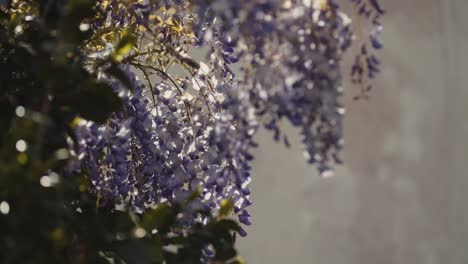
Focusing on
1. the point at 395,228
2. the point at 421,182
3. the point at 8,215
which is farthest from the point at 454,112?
the point at 8,215

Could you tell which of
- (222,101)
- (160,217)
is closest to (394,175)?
(222,101)

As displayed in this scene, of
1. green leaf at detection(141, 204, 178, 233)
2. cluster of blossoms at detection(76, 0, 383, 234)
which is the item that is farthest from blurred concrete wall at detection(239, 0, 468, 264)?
green leaf at detection(141, 204, 178, 233)

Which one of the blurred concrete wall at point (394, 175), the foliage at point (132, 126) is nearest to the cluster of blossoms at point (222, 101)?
the foliage at point (132, 126)

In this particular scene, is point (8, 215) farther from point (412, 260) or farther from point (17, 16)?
point (412, 260)

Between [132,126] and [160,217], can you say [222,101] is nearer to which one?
[132,126]

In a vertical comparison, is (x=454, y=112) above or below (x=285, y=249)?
A: above

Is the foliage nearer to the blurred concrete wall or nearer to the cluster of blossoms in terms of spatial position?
the cluster of blossoms
